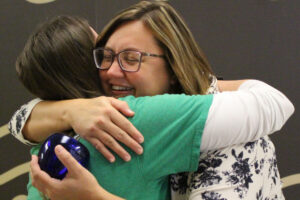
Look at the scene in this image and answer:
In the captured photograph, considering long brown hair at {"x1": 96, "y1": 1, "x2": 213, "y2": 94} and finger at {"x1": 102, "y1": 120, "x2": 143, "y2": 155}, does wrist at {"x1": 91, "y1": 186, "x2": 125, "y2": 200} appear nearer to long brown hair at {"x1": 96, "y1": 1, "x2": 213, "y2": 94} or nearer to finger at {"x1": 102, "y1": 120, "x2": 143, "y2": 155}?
finger at {"x1": 102, "y1": 120, "x2": 143, "y2": 155}

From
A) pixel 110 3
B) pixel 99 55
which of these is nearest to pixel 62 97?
pixel 99 55

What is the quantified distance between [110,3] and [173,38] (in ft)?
3.14

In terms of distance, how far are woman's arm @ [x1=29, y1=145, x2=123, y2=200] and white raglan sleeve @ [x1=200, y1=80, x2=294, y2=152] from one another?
248 mm

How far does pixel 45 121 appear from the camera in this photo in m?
0.95

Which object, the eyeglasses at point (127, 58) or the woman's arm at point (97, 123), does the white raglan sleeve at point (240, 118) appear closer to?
the woman's arm at point (97, 123)

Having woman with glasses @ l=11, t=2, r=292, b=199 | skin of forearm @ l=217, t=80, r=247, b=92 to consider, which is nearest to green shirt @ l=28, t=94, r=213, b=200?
woman with glasses @ l=11, t=2, r=292, b=199

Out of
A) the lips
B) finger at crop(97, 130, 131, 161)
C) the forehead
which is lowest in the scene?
the lips

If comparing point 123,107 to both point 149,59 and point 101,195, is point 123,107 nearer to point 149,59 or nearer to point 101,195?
point 101,195

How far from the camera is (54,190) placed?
29.3 inches

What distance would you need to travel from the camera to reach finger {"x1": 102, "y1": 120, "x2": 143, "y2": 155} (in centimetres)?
74

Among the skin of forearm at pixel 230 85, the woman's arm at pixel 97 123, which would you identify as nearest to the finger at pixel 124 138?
the woman's arm at pixel 97 123

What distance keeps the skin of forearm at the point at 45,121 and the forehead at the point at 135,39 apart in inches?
10.0

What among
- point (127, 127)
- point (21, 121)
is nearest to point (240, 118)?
point (127, 127)

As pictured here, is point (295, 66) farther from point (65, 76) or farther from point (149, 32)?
point (65, 76)
